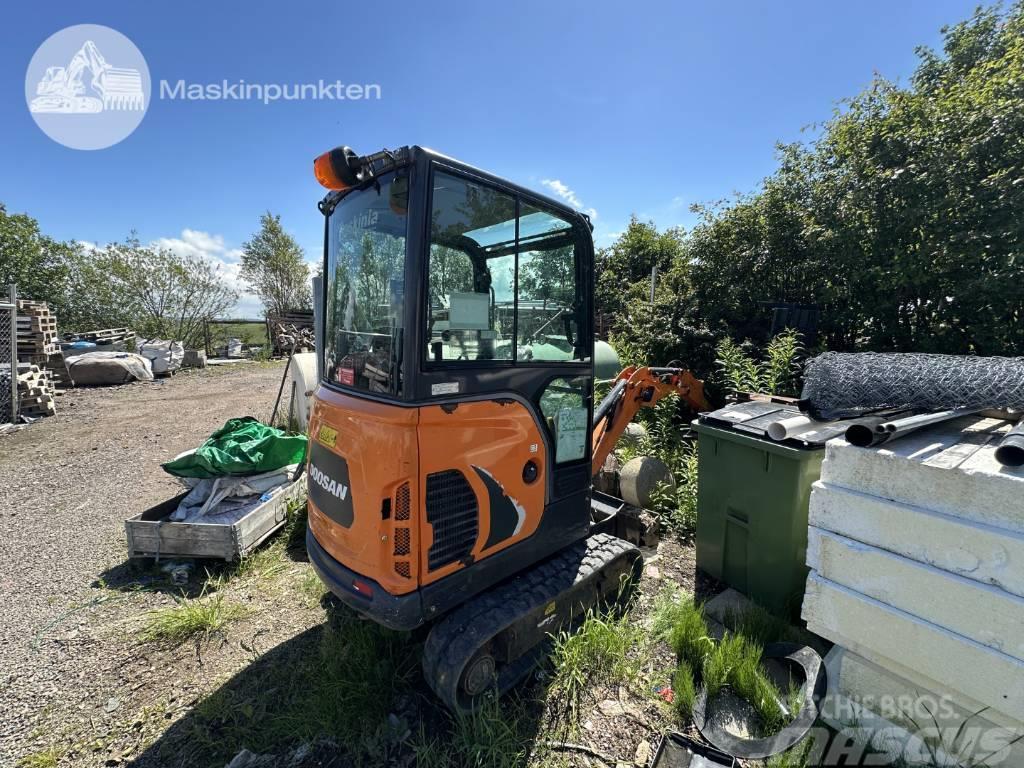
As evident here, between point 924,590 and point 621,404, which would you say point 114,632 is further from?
point 924,590

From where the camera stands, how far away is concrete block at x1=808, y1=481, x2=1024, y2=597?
145cm

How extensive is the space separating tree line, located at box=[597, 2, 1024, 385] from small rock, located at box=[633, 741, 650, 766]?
4820 mm

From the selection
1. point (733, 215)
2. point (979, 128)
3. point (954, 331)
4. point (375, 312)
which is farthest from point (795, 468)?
point (733, 215)

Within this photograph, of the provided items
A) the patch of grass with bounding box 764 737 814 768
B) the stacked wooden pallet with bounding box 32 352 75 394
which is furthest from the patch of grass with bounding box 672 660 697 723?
the stacked wooden pallet with bounding box 32 352 75 394

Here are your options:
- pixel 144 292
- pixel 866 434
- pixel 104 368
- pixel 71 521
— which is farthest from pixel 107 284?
pixel 866 434

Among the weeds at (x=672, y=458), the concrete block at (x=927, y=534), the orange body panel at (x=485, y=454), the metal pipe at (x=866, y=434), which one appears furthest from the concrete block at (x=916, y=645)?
the weeds at (x=672, y=458)

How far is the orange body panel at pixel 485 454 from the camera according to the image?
6.42 feet

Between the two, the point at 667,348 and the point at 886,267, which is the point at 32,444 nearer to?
the point at 667,348

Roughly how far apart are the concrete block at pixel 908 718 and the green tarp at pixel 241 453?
407 centimetres

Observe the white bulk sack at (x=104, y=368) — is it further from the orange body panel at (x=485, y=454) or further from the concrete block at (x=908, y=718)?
the concrete block at (x=908, y=718)

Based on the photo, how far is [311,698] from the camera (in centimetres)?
223

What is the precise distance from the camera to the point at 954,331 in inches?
174

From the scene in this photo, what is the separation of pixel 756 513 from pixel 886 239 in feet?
12.7

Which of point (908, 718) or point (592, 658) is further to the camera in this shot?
point (592, 658)
